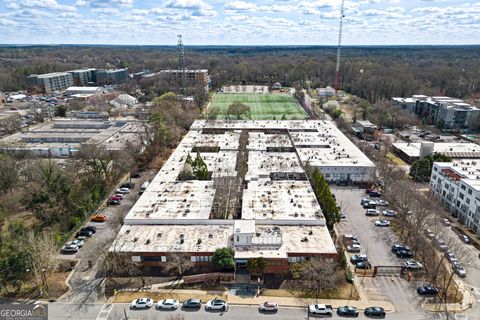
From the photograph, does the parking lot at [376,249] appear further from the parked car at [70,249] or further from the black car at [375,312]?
the parked car at [70,249]

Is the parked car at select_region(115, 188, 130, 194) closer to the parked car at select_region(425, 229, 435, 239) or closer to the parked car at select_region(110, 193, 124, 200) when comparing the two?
the parked car at select_region(110, 193, 124, 200)

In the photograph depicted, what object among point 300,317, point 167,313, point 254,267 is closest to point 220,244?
point 254,267

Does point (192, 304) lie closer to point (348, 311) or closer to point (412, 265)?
point (348, 311)

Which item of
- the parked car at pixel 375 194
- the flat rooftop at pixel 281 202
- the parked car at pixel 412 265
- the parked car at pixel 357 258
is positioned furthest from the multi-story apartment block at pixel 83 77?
the parked car at pixel 412 265

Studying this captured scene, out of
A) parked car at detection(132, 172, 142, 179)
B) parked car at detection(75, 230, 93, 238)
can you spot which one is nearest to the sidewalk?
parked car at detection(75, 230, 93, 238)

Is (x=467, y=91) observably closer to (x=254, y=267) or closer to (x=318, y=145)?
(x=318, y=145)

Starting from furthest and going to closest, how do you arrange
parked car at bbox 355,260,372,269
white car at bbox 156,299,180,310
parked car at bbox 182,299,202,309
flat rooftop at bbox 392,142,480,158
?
flat rooftop at bbox 392,142,480,158, parked car at bbox 355,260,372,269, parked car at bbox 182,299,202,309, white car at bbox 156,299,180,310
